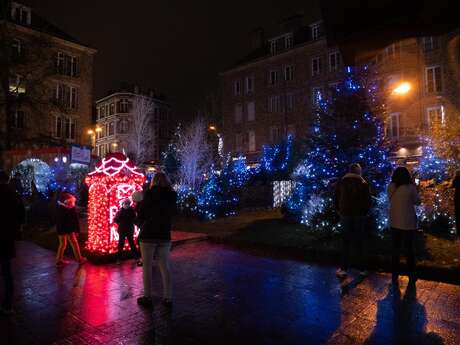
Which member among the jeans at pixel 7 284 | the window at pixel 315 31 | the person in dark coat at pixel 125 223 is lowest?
the jeans at pixel 7 284

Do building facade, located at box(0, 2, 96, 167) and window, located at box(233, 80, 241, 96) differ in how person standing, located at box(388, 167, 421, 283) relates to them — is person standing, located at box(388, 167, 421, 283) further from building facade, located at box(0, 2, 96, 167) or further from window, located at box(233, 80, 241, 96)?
window, located at box(233, 80, 241, 96)

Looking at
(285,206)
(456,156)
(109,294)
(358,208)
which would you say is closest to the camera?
(109,294)

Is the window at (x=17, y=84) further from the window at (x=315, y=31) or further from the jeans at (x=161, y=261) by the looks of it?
the window at (x=315, y=31)

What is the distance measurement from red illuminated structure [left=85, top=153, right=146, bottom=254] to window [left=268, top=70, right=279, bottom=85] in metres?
31.5

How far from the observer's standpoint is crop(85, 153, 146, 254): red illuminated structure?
754cm

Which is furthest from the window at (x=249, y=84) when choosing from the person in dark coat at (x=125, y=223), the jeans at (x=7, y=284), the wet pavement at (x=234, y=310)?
the jeans at (x=7, y=284)

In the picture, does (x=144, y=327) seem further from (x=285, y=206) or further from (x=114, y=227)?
(x=285, y=206)

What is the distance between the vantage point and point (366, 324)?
3.99 m

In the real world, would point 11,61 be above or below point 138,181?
above

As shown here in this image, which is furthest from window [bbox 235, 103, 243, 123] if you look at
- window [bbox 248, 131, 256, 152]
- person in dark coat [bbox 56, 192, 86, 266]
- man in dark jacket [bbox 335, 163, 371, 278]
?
man in dark jacket [bbox 335, 163, 371, 278]

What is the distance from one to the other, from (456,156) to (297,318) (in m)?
8.84

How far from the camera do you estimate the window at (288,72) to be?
117ft

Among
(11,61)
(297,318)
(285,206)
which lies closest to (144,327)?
(297,318)

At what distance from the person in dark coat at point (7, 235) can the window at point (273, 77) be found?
34647 millimetres
